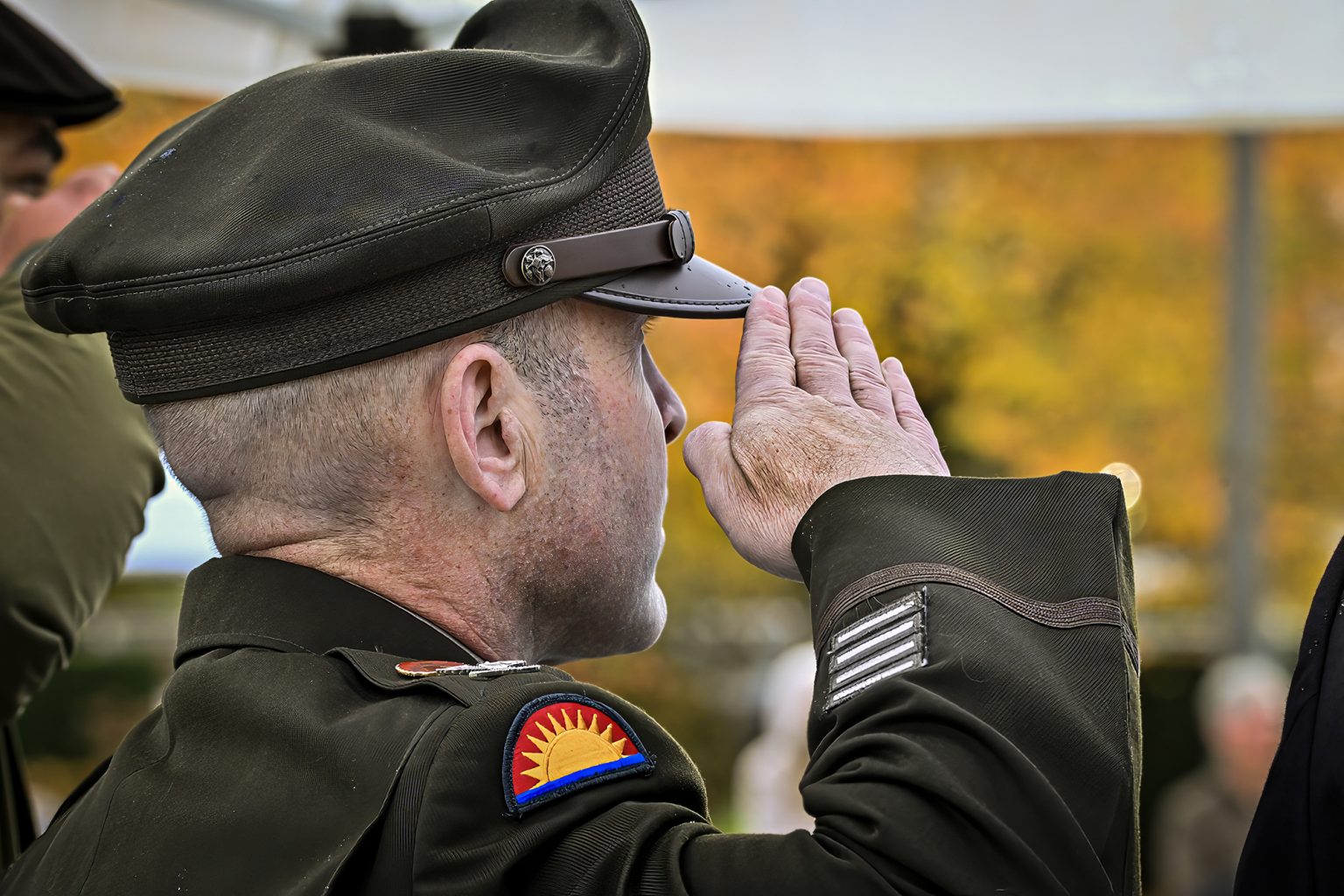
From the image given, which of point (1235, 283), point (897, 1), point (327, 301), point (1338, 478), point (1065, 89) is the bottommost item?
point (1338, 478)

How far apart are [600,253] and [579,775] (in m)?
0.60

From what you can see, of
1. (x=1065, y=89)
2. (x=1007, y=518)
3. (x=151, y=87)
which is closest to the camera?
(x=1007, y=518)

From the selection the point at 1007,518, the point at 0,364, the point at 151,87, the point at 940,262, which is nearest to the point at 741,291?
the point at 1007,518

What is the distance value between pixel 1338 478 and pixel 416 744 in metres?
10.7

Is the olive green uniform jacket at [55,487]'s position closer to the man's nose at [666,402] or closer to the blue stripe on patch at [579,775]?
the man's nose at [666,402]

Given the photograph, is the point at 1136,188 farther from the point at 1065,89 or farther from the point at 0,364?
the point at 0,364

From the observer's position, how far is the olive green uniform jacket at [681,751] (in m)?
1.30

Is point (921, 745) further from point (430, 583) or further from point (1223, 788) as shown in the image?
point (1223, 788)

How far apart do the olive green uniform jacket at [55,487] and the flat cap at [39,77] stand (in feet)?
1.47

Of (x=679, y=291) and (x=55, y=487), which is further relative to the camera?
(x=55, y=487)

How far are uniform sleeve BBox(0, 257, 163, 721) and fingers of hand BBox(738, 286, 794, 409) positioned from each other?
104 cm

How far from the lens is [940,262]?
33.6 ft

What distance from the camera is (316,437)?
160 cm

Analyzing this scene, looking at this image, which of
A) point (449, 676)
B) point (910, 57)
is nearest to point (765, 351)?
point (449, 676)
